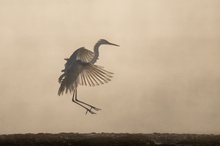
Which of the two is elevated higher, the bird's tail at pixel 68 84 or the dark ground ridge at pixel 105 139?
the bird's tail at pixel 68 84

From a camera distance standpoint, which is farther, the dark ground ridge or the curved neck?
the curved neck

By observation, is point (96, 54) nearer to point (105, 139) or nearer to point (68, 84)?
point (68, 84)

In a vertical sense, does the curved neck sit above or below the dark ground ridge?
above

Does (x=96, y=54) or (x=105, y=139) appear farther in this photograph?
(x=96, y=54)

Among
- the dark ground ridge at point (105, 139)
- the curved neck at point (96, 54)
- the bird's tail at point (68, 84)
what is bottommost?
the dark ground ridge at point (105, 139)

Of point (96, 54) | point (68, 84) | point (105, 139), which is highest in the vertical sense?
point (96, 54)

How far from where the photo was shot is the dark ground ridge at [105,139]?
30594 mm

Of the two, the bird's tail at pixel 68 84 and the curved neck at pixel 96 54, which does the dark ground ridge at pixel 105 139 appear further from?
the curved neck at pixel 96 54

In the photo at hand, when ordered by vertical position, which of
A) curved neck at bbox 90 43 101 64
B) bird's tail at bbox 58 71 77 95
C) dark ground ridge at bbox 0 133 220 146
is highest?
curved neck at bbox 90 43 101 64

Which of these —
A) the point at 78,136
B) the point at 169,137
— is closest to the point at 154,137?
the point at 169,137

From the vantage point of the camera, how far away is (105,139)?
31141 millimetres

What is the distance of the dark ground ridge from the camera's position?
100 feet

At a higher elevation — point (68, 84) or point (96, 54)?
point (96, 54)

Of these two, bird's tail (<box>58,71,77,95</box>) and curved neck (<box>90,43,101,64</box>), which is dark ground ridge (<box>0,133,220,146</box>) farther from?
curved neck (<box>90,43,101,64</box>)
